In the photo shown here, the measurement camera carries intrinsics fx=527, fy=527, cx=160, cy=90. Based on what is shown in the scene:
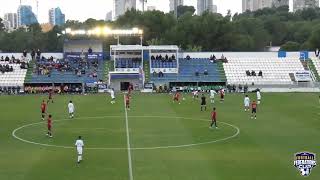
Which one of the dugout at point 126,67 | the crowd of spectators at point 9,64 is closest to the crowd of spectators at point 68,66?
the crowd of spectators at point 9,64

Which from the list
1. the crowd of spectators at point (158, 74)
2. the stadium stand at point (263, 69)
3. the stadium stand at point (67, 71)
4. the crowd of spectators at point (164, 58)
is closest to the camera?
the stadium stand at point (67, 71)

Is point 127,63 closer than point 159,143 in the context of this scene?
No

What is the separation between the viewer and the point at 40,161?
2486 centimetres

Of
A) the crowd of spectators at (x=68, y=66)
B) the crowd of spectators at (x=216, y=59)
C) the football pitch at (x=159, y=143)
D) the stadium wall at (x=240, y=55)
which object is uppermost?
the stadium wall at (x=240, y=55)

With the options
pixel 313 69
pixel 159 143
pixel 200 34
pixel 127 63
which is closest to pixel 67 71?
pixel 127 63

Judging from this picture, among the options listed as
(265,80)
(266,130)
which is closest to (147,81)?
(265,80)

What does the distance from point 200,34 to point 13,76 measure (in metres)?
44.0

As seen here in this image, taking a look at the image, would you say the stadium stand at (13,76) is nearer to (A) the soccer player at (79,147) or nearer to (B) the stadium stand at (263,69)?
(B) the stadium stand at (263,69)

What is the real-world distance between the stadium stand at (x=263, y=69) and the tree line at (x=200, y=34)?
21.1 m

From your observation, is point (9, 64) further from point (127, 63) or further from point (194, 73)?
point (194, 73)

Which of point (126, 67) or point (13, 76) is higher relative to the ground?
point (126, 67)

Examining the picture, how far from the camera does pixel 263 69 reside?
7875cm

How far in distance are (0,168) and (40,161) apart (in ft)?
6.79

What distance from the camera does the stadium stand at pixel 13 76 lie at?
72269 millimetres
